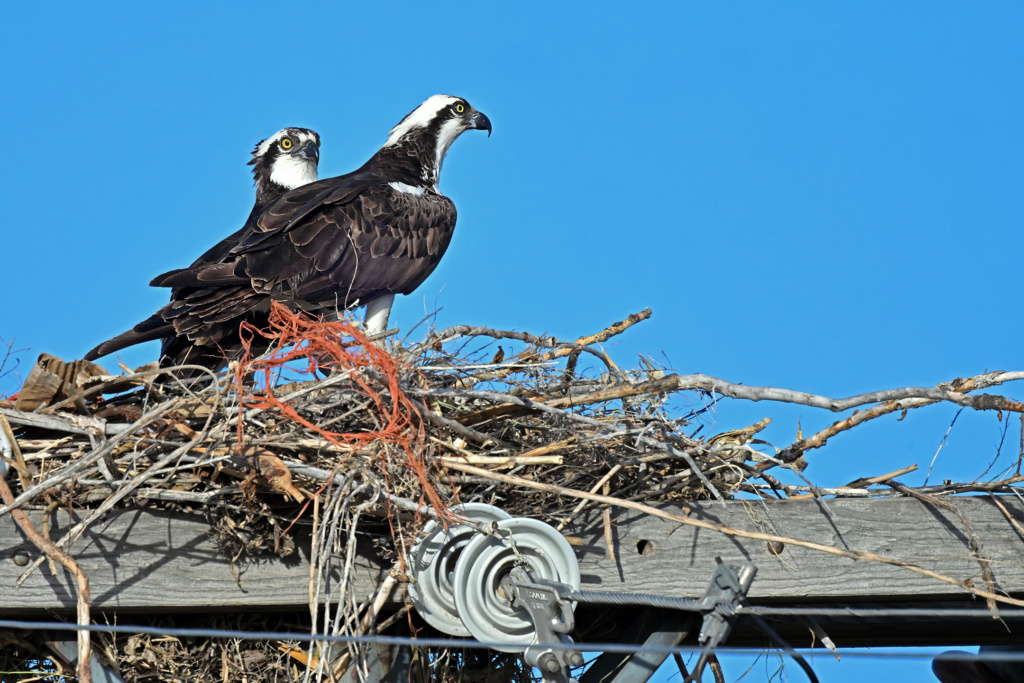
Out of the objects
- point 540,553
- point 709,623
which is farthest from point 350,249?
point 709,623

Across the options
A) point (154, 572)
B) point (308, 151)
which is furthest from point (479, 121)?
point (154, 572)

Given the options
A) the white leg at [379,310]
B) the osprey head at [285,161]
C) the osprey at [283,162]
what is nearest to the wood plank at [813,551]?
the white leg at [379,310]

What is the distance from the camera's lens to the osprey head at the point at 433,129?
6816 mm

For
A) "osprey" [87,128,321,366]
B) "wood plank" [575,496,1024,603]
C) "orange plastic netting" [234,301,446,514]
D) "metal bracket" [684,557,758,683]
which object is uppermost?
"osprey" [87,128,321,366]

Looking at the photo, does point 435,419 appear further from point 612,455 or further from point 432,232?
point 432,232

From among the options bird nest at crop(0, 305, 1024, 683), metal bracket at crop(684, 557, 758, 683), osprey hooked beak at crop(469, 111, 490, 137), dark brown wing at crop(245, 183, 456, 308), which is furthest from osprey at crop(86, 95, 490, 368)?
metal bracket at crop(684, 557, 758, 683)

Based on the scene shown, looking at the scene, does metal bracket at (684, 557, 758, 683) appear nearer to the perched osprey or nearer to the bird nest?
the bird nest

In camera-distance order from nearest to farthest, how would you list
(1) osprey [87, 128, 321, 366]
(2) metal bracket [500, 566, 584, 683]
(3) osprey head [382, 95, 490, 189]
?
1. (2) metal bracket [500, 566, 584, 683]
2. (3) osprey head [382, 95, 490, 189]
3. (1) osprey [87, 128, 321, 366]

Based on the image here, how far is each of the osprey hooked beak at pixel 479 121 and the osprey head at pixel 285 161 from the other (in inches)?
41.2

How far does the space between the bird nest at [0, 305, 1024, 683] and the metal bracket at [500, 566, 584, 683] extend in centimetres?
25

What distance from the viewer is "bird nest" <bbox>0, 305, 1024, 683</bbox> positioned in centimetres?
267

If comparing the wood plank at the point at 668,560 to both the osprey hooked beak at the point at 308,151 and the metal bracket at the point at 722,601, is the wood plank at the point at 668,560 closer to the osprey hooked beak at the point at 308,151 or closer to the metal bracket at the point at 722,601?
the metal bracket at the point at 722,601

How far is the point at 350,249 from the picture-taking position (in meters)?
5.34

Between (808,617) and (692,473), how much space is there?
0.50 metres
